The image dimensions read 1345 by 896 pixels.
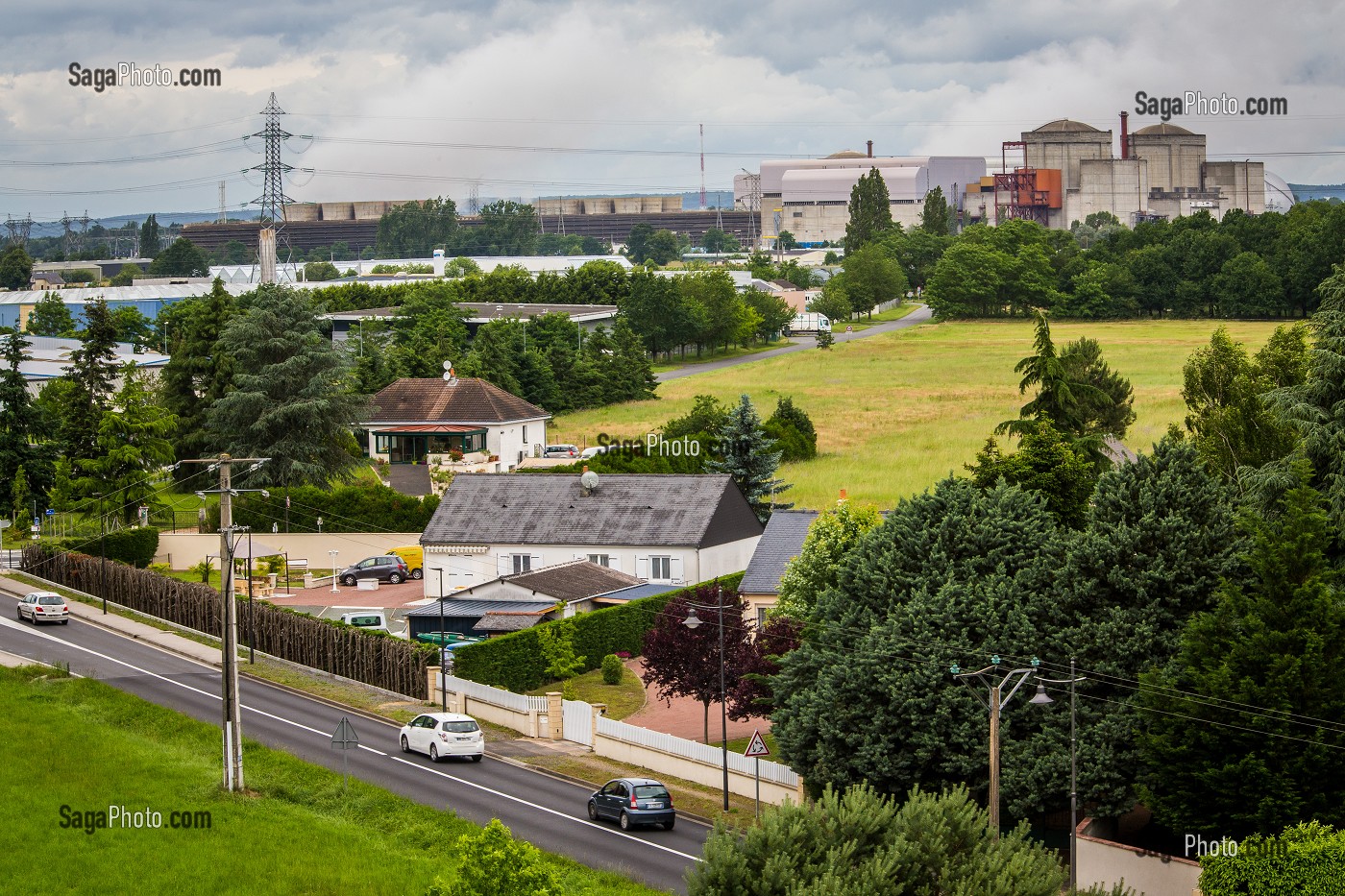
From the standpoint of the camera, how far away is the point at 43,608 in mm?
57750

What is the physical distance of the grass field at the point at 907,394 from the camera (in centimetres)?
8706

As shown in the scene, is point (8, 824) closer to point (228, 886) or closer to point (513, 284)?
point (228, 886)

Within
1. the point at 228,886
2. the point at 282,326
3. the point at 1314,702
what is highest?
the point at 282,326

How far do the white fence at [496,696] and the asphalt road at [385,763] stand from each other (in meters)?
3.29

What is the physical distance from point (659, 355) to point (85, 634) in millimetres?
108861

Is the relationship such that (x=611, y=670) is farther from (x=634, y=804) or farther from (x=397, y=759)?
(x=634, y=804)

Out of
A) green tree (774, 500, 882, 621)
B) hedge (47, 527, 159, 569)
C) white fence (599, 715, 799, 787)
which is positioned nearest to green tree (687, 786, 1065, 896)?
white fence (599, 715, 799, 787)

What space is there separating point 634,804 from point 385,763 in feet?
27.7

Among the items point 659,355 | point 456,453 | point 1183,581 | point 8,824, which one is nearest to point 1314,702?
point 1183,581

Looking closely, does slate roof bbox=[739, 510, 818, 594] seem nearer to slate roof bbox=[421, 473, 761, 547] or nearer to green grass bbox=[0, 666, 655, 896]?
slate roof bbox=[421, 473, 761, 547]

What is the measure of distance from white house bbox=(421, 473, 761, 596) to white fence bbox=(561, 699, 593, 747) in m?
16.3

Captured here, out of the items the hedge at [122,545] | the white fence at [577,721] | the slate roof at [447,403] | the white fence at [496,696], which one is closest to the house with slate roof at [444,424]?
the slate roof at [447,403]

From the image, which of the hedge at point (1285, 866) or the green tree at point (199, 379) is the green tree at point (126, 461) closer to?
the green tree at point (199, 379)

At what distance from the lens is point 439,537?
6562 centimetres
